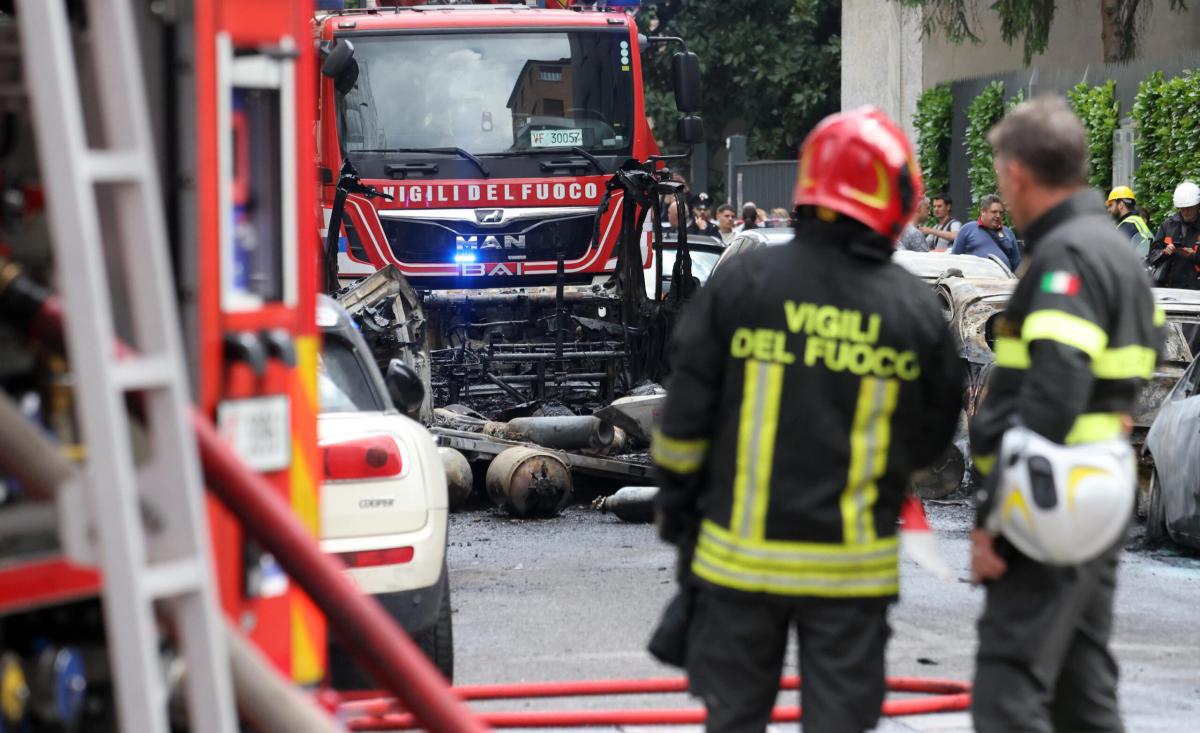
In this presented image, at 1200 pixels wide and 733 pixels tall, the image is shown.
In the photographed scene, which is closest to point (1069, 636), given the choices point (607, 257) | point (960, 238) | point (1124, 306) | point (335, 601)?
point (1124, 306)

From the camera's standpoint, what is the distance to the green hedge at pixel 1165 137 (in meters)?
21.5

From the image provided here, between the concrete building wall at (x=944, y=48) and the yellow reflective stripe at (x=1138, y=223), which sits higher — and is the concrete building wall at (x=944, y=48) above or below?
above

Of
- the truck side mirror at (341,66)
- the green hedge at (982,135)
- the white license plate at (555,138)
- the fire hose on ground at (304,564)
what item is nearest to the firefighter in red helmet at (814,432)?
the fire hose on ground at (304,564)

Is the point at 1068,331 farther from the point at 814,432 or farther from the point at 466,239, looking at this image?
the point at 466,239

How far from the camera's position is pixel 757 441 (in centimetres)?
417

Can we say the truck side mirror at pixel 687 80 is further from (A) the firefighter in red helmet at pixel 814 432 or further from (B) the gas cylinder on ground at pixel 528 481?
(A) the firefighter in red helmet at pixel 814 432

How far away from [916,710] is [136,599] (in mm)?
4159

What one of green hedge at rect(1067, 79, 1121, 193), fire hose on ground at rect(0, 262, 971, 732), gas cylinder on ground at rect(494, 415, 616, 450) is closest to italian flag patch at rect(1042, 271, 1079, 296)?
fire hose on ground at rect(0, 262, 971, 732)

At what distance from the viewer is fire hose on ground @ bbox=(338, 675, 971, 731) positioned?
6027 millimetres

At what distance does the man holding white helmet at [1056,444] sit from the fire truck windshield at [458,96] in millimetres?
10604

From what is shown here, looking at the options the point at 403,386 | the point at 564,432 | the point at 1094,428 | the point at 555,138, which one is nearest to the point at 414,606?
the point at 403,386

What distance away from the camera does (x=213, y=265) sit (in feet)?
10.6

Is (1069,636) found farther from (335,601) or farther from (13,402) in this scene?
(13,402)

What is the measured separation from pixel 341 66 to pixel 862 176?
10.1 m
